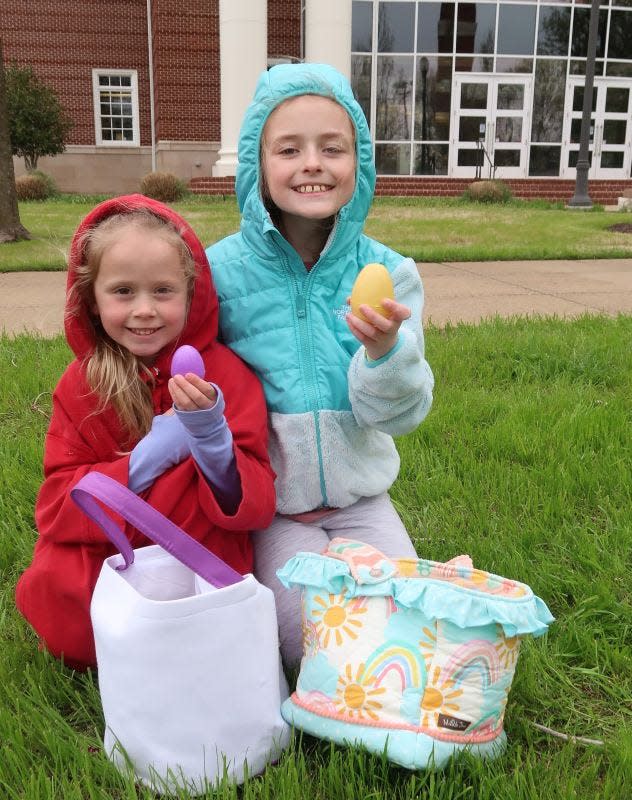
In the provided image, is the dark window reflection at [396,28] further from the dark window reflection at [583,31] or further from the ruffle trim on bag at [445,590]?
Result: the ruffle trim on bag at [445,590]

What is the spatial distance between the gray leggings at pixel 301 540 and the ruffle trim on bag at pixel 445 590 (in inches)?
11.7

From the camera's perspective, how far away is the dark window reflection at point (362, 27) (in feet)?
74.1

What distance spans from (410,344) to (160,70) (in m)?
25.2

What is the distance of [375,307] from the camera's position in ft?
5.73

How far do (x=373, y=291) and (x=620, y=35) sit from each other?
25.8 metres

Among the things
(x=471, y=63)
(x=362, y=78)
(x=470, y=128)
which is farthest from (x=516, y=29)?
(x=362, y=78)

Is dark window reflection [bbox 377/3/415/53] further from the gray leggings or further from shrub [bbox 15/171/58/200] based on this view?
the gray leggings

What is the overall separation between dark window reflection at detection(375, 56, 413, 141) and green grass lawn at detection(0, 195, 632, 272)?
23.2ft

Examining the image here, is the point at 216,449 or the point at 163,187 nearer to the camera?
the point at 216,449

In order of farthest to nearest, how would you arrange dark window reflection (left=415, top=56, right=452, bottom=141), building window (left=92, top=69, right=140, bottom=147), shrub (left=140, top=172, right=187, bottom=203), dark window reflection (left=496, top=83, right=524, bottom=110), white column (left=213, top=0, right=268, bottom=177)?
building window (left=92, top=69, right=140, bottom=147), dark window reflection (left=496, top=83, right=524, bottom=110), dark window reflection (left=415, top=56, right=452, bottom=141), white column (left=213, top=0, right=268, bottom=177), shrub (left=140, top=172, right=187, bottom=203)

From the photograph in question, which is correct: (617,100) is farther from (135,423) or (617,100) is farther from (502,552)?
(135,423)

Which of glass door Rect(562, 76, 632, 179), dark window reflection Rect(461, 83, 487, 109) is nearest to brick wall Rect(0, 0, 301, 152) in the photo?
dark window reflection Rect(461, 83, 487, 109)

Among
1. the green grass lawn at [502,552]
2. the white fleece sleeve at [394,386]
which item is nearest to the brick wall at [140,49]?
the green grass lawn at [502,552]

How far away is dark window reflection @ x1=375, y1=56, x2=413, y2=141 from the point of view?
75.4ft
